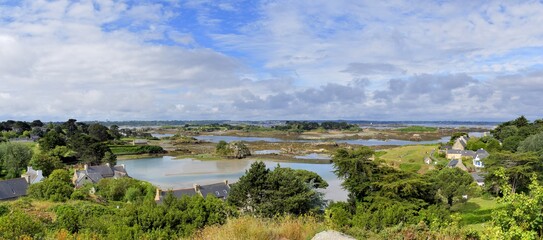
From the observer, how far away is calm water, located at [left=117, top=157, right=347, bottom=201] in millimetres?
39162

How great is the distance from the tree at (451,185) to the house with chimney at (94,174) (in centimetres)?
3010

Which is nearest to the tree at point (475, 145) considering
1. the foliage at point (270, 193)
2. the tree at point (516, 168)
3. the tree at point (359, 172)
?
the tree at point (516, 168)

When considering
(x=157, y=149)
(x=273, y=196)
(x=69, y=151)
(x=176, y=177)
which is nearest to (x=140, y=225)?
(x=273, y=196)

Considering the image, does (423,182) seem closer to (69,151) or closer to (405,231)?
(405,231)

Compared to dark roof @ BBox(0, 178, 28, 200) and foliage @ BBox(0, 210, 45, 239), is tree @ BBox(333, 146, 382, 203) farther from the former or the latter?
dark roof @ BBox(0, 178, 28, 200)

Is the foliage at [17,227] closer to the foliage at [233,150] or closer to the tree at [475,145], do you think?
the tree at [475,145]

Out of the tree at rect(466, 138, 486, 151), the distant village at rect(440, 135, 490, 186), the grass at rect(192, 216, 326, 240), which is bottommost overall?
the distant village at rect(440, 135, 490, 186)

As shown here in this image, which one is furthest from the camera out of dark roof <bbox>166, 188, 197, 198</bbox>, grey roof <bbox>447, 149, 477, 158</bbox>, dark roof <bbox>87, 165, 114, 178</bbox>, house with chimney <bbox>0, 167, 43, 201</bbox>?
grey roof <bbox>447, 149, 477, 158</bbox>

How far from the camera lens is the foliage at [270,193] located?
2233 centimetres

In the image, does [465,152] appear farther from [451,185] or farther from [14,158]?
[14,158]

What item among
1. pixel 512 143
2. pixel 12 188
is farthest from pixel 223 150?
pixel 512 143

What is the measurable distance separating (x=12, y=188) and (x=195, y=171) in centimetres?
2161

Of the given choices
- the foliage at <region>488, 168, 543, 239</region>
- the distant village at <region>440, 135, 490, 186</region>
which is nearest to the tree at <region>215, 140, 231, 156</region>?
the distant village at <region>440, 135, 490, 186</region>

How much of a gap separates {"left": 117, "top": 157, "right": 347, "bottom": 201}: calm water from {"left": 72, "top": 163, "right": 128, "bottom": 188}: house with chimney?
3.61 meters
